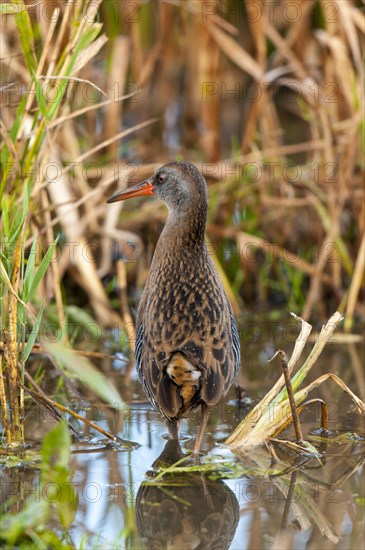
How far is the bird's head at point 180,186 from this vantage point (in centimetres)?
433

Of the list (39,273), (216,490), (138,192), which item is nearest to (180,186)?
(138,192)

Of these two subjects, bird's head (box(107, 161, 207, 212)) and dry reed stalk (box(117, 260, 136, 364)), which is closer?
bird's head (box(107, 161, 207, 212))

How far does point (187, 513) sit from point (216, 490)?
216mm

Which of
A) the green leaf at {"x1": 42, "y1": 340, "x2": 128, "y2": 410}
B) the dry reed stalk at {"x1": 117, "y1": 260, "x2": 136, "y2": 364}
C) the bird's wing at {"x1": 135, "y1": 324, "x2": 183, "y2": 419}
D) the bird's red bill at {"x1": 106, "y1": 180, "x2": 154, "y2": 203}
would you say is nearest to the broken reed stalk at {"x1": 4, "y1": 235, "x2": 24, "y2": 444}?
the green leaf at {"x1": 42, "y1": 340, "x2": 128, "y2": 410}

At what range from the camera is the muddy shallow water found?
10.3 ft

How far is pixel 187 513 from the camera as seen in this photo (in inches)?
131

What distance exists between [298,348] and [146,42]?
188 inches

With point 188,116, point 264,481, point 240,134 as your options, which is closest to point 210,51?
point 188,116

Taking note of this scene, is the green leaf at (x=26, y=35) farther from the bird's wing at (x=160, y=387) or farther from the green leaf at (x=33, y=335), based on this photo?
the bird's wing at (x=160, y=387)

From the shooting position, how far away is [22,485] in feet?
11.4

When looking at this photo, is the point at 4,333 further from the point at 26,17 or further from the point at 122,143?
the point at 122,143

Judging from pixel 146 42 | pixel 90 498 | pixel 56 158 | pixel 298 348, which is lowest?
pixel 90 498

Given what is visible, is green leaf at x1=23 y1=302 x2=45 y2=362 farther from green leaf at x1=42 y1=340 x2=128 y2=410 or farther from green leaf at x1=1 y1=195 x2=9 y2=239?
green leaf at x1=1 y1=195 x2=9 y2=239

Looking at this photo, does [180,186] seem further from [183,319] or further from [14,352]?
[14,352]
